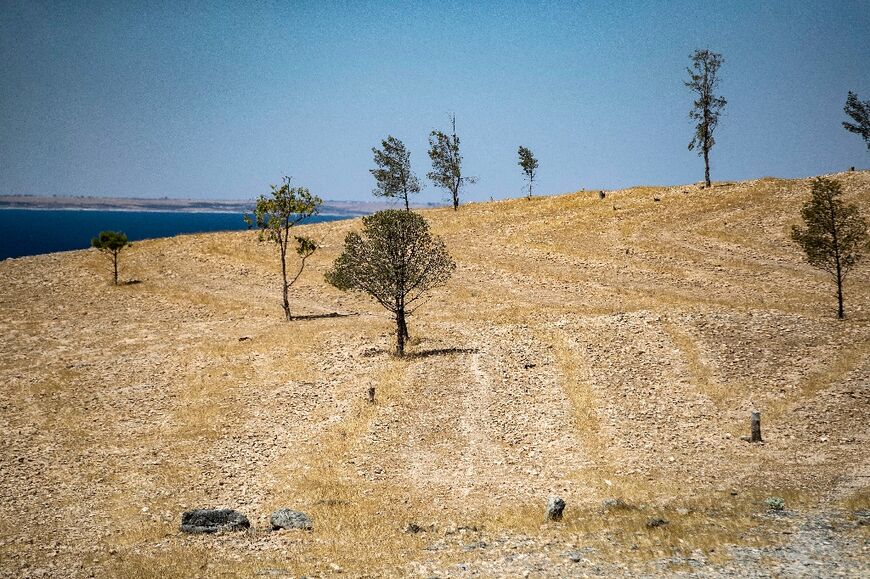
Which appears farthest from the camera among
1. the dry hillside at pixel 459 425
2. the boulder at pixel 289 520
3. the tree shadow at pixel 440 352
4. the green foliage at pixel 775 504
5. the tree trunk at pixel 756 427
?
the tree shadow at pixel 440 352

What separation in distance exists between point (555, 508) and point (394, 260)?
25.5 meters

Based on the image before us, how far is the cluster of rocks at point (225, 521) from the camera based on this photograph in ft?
69.8

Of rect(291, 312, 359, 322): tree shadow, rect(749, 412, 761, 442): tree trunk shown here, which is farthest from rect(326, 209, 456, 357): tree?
rect(749, 412, 761, 442): tree trunk

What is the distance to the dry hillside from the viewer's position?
19.5m

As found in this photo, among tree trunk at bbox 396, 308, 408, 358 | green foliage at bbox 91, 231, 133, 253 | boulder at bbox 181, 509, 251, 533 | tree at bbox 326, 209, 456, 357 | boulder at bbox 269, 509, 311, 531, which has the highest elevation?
green foliage at bbox 91, 231, 133, 253

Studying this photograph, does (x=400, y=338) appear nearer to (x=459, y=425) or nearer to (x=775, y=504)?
(x=459, y=425)

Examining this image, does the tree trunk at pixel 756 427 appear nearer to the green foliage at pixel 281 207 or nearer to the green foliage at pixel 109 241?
the green foliage at pixel 281 207

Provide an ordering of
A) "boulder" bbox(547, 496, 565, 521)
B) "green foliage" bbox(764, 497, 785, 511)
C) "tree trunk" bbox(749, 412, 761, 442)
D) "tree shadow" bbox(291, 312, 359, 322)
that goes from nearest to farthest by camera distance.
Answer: "green foliage" bbox(764, 497, 785, 511) → "boulder" bbox(547, 496, 565, 521) → "tree trunk" bbox(749, 412, 761, 442) → "tree shadow" bbox(291, 312, 359, 322)

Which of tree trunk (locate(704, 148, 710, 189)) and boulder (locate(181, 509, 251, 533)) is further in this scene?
tree trunk (locate(704, 148, 710, 189))

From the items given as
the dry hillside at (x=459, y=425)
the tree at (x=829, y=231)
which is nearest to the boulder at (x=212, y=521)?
the dry hillside at (x=459, y=425)

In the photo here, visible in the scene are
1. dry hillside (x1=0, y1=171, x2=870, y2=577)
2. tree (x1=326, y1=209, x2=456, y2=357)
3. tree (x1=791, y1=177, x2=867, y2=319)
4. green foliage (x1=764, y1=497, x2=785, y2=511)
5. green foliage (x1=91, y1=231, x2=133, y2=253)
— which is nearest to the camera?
dry hillside (x1=0, y1=171, x2=870, y2=577)

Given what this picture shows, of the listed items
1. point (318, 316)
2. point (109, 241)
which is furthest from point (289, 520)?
point (109, 241)

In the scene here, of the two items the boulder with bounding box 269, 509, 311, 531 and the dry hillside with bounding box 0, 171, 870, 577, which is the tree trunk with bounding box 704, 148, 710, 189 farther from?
the boulder with bounding box 269, 509, 311, 531

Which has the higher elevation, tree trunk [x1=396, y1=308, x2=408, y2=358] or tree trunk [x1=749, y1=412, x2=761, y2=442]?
tree trunk [x1=396, y1=308, x2=408, y2=358]
